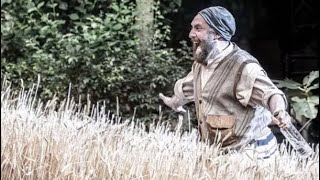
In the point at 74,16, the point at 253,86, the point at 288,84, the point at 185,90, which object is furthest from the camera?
the point at 74,16

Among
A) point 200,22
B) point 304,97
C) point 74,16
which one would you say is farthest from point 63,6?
point 200,22

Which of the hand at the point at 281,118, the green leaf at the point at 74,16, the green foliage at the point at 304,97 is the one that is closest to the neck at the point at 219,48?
the hand at the point at 281,118

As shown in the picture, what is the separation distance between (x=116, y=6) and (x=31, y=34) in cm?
52

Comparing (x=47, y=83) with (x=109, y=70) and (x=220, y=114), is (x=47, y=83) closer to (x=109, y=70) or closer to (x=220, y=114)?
(x=109, y=70)

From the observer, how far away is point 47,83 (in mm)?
3172

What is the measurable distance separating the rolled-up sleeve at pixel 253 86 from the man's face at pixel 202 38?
0.12 meters

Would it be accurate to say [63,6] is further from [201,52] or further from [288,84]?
[201,52]

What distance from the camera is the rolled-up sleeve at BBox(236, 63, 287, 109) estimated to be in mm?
1832

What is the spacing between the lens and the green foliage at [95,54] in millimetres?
3330

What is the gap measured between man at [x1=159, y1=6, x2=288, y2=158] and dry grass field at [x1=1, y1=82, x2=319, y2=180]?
0.31ft

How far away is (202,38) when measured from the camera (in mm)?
1851

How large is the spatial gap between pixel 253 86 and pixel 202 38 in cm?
20

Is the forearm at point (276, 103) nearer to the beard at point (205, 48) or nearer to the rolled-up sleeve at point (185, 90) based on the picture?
the beard at point (205, 48)

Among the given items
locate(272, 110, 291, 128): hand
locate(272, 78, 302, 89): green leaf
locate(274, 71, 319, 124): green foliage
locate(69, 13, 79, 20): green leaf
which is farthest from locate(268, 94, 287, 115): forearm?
locate(69, 13, 79, 20): green leaf
